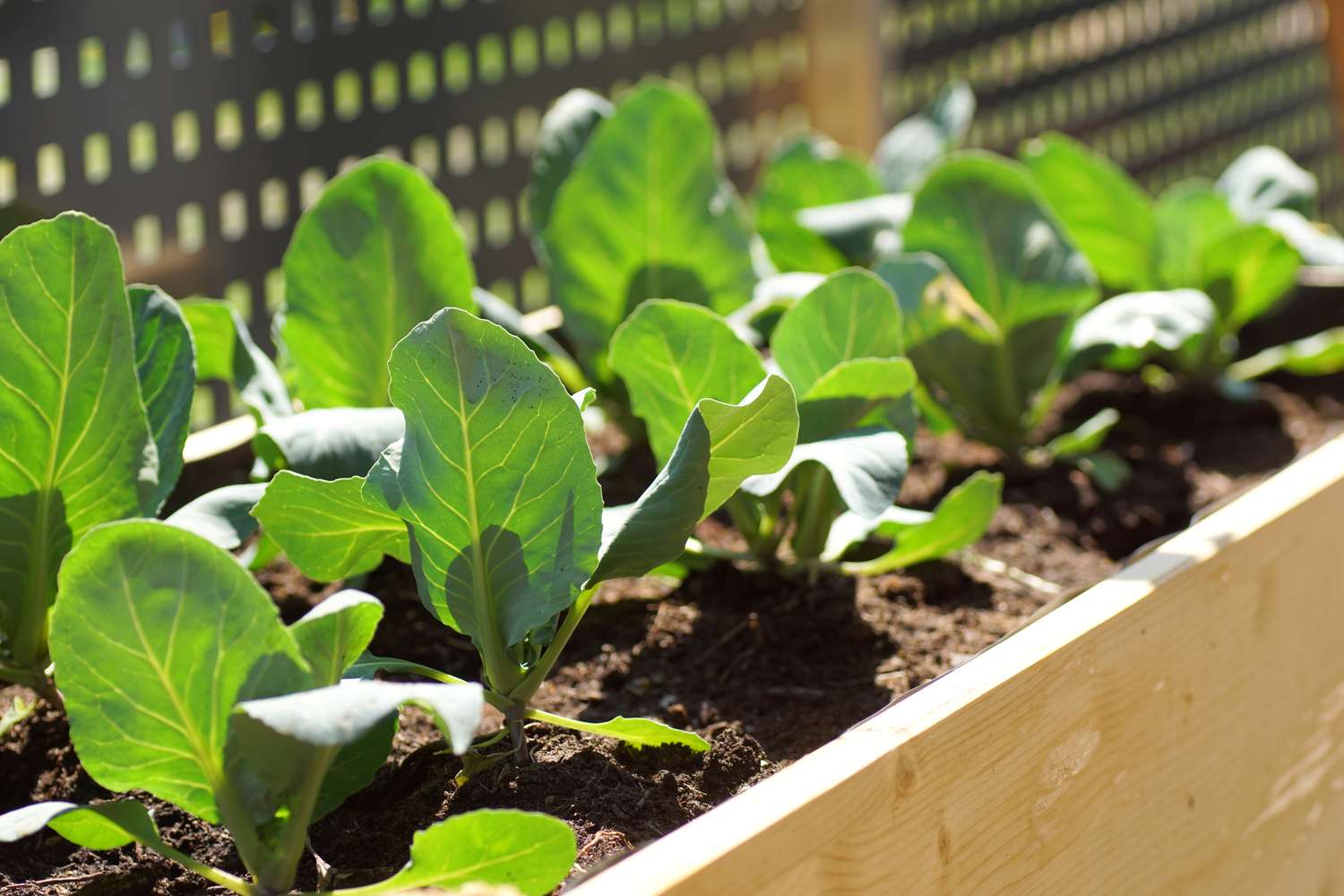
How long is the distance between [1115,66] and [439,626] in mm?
1797

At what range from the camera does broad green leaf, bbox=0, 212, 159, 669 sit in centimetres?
68

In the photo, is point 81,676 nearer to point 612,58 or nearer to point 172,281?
point 172,281

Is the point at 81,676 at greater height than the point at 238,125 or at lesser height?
lesser

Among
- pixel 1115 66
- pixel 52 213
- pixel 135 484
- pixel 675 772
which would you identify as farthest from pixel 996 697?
pixel 1115 66

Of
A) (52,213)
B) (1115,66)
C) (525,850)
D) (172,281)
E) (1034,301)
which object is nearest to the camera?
A: (525,850)

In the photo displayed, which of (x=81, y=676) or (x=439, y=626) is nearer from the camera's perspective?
(x=81, y=676)

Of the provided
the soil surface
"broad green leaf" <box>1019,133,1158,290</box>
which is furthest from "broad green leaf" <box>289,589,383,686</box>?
"broad green leaf" <box>1019,133,1158,290</box>

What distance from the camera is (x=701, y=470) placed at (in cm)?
64

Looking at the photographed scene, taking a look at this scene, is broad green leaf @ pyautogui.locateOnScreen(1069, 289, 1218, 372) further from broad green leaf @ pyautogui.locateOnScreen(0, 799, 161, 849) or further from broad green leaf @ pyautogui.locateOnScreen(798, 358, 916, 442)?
broad green leaf @ pyautogui.locateOnScreen(0, 799, 161, 849)

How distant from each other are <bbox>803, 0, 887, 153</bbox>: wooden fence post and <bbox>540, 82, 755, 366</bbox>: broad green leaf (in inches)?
34.3

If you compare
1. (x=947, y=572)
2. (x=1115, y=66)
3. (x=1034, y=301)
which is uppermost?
(x=1115, y=66)

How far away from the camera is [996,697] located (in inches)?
26.4

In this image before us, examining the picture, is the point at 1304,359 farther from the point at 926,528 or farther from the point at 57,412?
the point at 57,412

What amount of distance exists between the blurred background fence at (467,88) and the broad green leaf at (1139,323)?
749 millimetres
